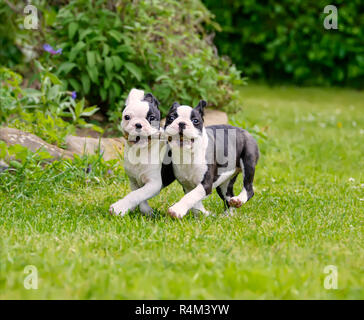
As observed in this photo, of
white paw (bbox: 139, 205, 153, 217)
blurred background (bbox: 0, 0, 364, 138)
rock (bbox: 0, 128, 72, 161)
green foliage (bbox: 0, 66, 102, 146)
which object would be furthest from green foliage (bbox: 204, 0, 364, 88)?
white paw (bbox: 139, 205, 153, 217)

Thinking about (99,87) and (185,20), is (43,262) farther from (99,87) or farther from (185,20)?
(185,20)

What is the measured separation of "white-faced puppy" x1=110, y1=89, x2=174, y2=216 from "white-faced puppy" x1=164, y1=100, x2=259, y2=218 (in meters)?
0.10

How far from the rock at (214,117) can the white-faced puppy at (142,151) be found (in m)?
2.08

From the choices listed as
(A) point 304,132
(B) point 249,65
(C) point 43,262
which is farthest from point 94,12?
(B) point 249,65

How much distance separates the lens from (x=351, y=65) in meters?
11.1

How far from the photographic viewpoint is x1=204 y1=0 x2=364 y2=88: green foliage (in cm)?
1085

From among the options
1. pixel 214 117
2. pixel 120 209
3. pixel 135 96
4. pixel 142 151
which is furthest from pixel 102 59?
pixel 120 209

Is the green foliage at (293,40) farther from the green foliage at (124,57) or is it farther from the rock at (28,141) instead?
the rock at (28,141)

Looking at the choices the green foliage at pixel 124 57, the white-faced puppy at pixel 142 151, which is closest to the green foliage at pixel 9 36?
the green foliage at pixel 124 57

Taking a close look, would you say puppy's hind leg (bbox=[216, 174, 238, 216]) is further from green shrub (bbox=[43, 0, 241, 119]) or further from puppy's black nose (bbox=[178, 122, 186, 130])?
green shrub (bbox=[43, 0, 241, 119])

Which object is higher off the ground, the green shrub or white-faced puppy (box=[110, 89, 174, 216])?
the green shrub

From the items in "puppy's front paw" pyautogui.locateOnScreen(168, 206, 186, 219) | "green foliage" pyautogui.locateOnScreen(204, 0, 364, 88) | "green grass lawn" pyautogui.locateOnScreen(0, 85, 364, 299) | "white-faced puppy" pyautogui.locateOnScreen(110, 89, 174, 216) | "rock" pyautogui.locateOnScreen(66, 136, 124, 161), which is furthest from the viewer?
"green foliage" pyautogui.locateOnScreen(204, 0, 364, 88)

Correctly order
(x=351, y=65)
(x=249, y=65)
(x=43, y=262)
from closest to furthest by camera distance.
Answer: (x=43, y=262), (x=351, y=65), (x=249, y=65)
